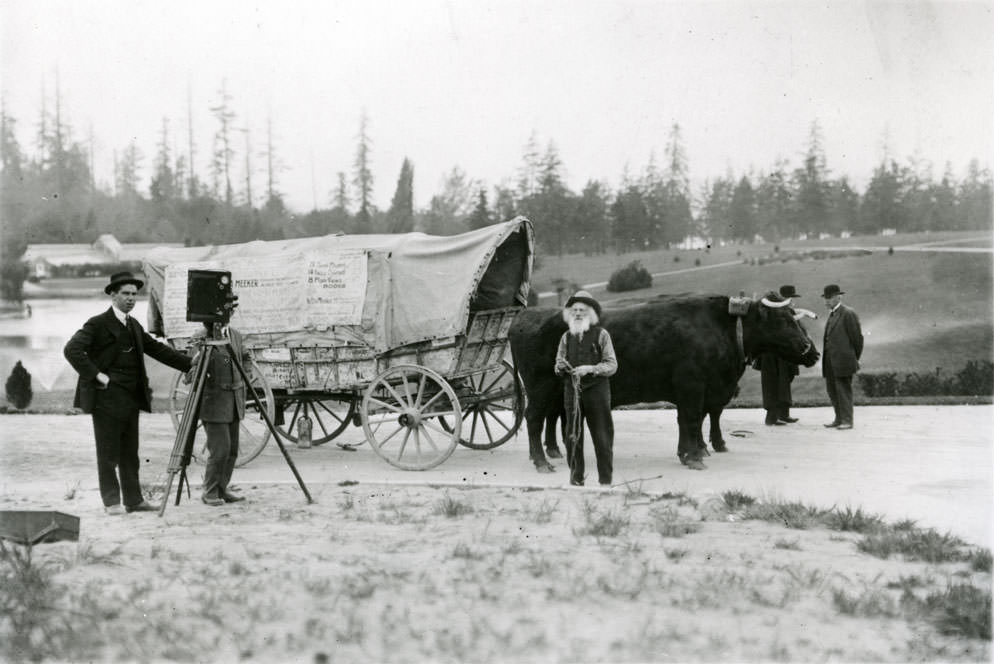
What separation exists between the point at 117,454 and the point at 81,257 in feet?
46.7

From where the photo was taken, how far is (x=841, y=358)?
1164 cm

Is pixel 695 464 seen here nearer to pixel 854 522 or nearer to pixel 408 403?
pixel 854 522

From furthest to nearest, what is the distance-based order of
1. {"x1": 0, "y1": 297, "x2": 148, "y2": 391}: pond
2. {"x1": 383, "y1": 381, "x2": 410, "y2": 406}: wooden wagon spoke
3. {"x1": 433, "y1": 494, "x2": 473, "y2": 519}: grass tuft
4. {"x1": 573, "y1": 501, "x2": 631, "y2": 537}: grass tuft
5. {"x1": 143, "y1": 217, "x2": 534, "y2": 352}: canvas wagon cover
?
{"x1": 0, "y1": 297, "x2": 148, "y2": 391}: pond < {"x1": 143, "y1": 217, "x2": 534, "y2": 352}: canvas wagon cover < {"x1": 383, "y1": 381, "x2": 410, "y2": 406}: wooden wagon spoke < {"x1": 433, "y1": 494, "x2": 473, "y2": 519}: grass tuft < {"x1": 573, "y1": 501, "x2": 631, "y2": 537}: grass tuft

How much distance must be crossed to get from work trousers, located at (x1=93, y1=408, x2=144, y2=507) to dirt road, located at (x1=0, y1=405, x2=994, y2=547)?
28.4 inches

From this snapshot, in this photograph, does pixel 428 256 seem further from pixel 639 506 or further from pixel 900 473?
pixel 900 473

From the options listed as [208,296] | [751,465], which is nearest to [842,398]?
[751,465]

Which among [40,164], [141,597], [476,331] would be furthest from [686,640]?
[40,164]

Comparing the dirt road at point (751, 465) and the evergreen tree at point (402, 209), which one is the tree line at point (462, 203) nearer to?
the evergreen tree at point (402, 209)

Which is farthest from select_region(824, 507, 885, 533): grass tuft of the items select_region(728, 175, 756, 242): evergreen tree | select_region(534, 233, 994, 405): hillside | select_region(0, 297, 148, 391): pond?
select_region(0, 297, 148, 391): pond

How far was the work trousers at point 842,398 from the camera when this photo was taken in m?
11.6

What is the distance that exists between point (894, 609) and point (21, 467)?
8.69 metres

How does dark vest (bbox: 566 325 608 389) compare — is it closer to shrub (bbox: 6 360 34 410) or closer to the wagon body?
the wagon body

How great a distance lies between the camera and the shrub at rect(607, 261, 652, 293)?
20453mm

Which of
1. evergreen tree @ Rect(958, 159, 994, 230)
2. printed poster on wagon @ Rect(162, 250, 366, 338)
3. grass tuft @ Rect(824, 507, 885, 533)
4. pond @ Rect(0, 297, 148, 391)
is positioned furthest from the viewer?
pond @ Rect(0, 297, 148, 391)
